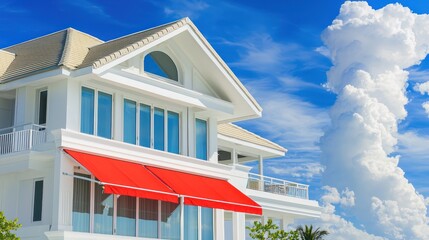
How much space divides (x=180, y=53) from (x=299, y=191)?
1313 cm

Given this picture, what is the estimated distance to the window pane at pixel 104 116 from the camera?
2794cm

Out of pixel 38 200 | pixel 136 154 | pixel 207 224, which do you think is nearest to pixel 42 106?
pixel 38 200

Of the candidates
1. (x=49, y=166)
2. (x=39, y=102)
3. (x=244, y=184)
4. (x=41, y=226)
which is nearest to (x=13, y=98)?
(x=39, y=102)

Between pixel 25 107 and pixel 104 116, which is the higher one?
pixel 25 107

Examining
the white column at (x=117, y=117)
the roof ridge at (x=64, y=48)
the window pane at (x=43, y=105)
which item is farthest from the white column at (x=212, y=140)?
the window pane at (x=43, y=105)

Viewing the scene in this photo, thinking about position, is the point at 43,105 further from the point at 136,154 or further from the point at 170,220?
the point at 170,220

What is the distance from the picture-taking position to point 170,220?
29609 mm

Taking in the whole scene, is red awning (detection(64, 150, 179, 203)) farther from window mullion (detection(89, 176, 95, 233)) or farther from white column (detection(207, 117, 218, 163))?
white column (detection(207, 117, 218, 163))

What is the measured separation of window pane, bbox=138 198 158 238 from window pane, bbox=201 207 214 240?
2.99m

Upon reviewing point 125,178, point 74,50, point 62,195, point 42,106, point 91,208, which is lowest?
point 91,208

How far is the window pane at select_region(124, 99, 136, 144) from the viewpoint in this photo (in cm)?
2894

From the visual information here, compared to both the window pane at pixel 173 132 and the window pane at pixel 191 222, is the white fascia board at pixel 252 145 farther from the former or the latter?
the window pane at pixel 191 222

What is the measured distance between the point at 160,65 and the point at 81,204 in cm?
757

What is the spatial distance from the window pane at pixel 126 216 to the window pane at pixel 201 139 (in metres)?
5.14
